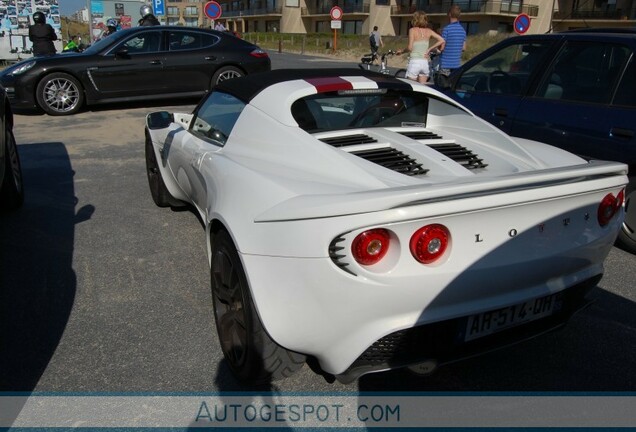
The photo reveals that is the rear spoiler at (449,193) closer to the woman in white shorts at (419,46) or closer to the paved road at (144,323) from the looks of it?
the paved road at (144,323)

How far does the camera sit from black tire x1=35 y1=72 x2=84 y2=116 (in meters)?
9.22

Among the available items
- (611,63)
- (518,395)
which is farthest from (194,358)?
(611,63)

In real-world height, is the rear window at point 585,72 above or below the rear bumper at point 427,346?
above

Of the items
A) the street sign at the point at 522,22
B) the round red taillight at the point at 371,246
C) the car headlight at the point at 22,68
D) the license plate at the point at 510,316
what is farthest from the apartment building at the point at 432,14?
the round red taillight at the point at 371,246

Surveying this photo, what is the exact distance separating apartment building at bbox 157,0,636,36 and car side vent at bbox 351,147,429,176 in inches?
1506

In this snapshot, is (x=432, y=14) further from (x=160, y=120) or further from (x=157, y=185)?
(x=160, y=120)

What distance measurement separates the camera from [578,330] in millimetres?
3072

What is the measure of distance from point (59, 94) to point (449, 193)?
9.05 m

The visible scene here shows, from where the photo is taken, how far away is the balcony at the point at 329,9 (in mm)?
58594

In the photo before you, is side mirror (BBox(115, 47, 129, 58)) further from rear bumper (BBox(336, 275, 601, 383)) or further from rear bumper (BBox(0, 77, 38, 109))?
rear bumper (BBox(336, 275, 601, 383))

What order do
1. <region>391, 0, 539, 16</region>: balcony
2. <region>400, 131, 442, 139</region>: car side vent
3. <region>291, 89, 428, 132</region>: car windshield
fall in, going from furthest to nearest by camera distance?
<region>391, 0, 539, 16</region>: balcony < <region>400, 131, 442, 139</region>: car side vent < <region>291, 89, 428, 132</region>: car windshield

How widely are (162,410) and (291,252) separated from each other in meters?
0.99

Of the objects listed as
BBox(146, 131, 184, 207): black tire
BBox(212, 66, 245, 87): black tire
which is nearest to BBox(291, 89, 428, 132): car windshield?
BBox(146, 131, 184, 207): black tire

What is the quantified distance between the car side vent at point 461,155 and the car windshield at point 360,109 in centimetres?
42
